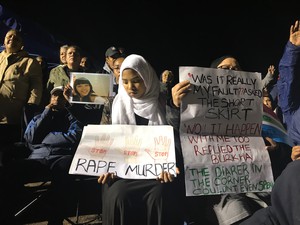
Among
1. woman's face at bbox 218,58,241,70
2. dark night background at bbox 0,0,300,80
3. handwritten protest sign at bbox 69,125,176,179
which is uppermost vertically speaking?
dark night background at bbox 0,0,300,80

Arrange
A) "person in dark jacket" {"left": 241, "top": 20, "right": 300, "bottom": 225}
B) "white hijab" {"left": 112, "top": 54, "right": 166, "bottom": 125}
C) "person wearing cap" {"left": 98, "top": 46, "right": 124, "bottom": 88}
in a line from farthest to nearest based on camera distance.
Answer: "person wearing cap" {"left": 98, "top": 46, "right": 124, "bottom": 88} < "white hijab" {"left": 112, "top": 54, "right": 166, "bottom": 125} < "person in dark jacket" {"left": 241, "top": 20, "right": 300, "bottom": 225}

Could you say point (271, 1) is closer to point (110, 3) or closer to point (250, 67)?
point (250, 67)

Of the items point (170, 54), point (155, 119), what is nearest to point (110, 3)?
point (170, 54)

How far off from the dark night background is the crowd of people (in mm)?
712

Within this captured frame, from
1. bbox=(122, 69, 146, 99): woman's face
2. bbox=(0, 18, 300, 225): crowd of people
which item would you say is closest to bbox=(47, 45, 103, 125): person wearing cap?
bbox=(0, 18, 300, 225): crowd of people

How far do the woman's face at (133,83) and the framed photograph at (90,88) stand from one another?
29 cm

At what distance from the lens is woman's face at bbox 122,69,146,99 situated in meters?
2.03

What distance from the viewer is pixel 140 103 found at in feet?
6.74

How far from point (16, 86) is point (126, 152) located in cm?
125

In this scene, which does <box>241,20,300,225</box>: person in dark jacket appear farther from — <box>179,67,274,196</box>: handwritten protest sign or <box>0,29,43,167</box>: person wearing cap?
<box>0,29,43,167</box>: person wearing cap

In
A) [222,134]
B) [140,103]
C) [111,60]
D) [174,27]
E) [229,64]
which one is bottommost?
[222,134]

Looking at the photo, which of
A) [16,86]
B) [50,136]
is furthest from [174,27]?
[50,136]

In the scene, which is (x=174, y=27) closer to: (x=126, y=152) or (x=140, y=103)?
(x=140, y=103)

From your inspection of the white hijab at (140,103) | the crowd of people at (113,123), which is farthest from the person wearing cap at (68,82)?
the white hijab at (140,103)
